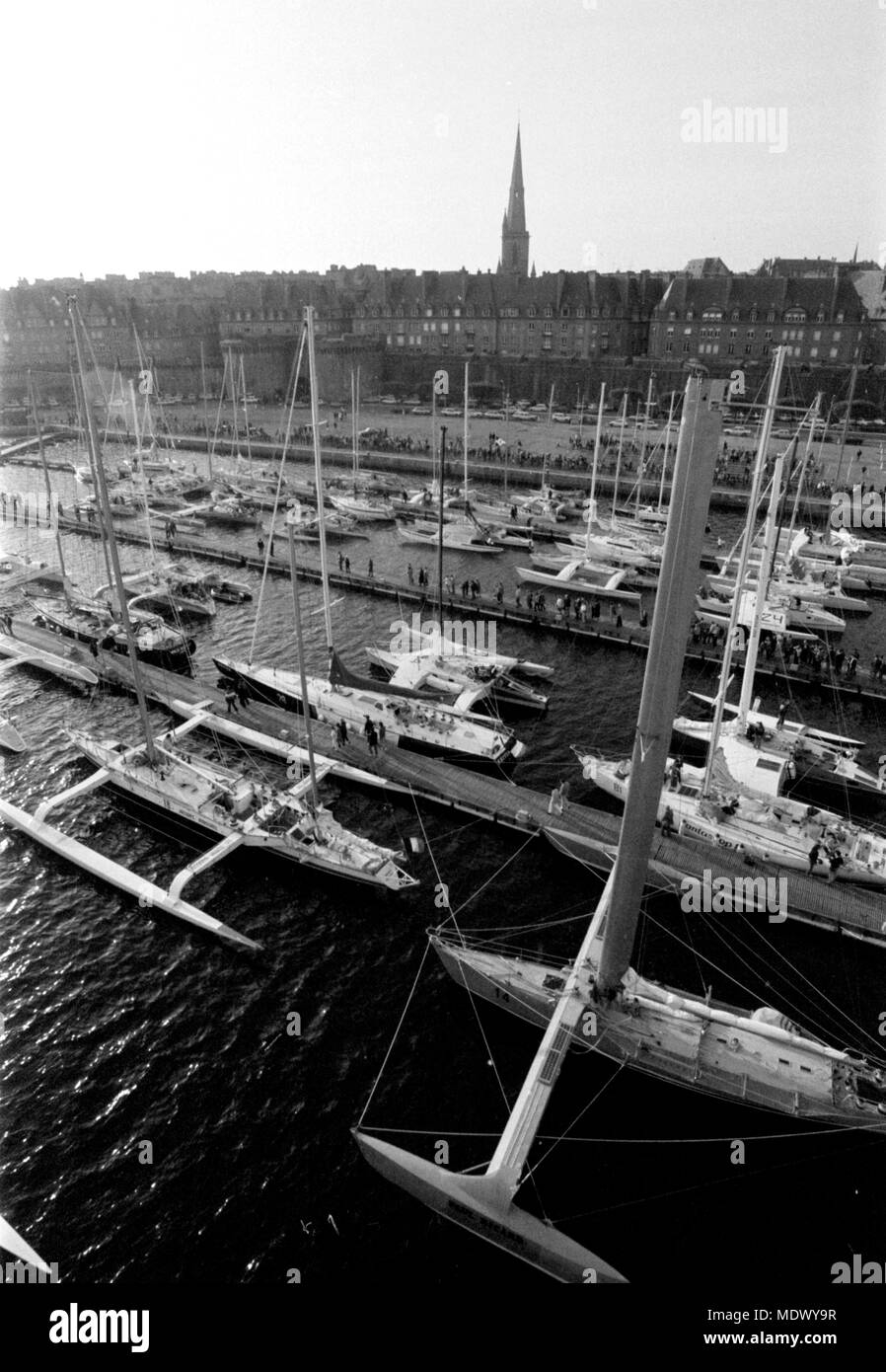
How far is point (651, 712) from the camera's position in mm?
14164

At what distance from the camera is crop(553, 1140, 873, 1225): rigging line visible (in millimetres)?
16422

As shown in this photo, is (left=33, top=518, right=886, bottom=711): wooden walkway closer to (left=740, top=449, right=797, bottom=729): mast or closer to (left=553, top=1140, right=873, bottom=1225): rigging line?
(left=740, top=449, right=797, bottom=729): mast

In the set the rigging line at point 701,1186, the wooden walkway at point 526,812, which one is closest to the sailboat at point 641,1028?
the rigging line at point 701,1186

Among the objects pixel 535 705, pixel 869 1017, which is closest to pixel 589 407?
pixel 535 705

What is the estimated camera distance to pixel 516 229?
16050cm

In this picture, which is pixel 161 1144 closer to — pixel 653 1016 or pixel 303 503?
pixel 653 1016

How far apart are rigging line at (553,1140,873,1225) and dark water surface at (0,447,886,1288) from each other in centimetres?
5

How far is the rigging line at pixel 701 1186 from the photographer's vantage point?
16.4m

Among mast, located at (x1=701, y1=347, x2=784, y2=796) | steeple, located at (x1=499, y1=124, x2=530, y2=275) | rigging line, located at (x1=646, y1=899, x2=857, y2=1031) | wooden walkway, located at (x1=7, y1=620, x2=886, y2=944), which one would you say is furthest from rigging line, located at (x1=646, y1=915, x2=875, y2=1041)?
steeple, located at (x1=499, y1=124, x2=530, y2=275)

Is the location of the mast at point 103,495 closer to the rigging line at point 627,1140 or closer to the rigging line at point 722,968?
the rigging line at point 627,1140

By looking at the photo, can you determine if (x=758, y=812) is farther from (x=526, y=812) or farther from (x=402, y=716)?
(x=402, y=716)

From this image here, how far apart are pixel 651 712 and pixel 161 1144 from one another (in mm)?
14573

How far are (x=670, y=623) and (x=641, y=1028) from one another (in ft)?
34.0
